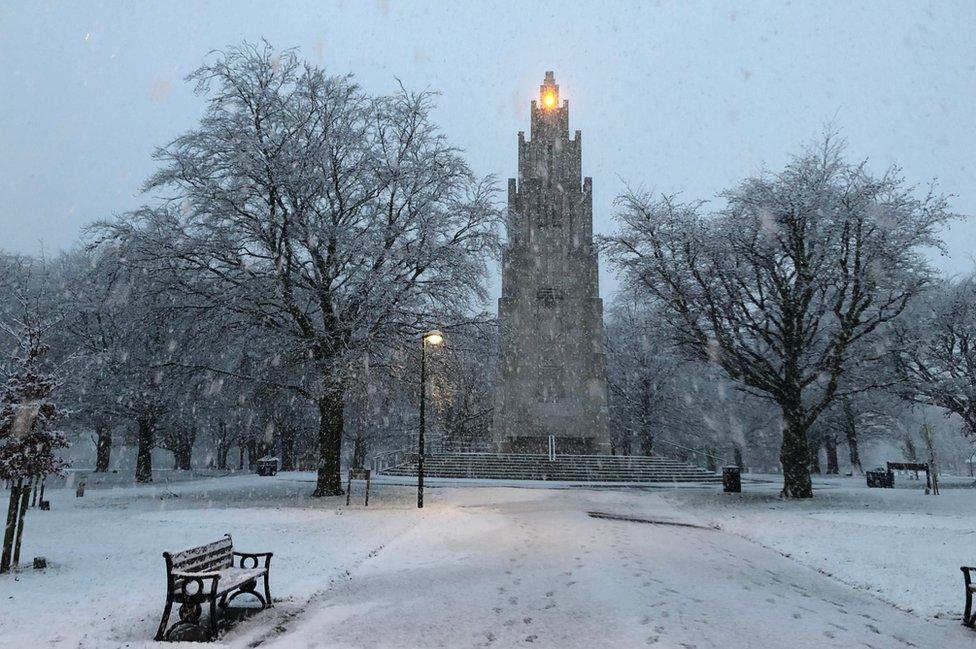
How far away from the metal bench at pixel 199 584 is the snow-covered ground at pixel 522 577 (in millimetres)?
288

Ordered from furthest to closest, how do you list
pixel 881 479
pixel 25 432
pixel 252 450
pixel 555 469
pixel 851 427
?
pixel 252 450 → pixel 851 427 → pixel 555 469 → pixel 881 479 → pixel 25 432

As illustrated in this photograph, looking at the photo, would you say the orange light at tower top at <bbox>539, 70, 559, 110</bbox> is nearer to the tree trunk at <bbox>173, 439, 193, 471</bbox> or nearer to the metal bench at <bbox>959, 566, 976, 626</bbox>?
the tree trunk at <bbox>173, 439, 193, 471</bbox>

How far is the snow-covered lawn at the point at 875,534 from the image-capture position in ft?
29.2

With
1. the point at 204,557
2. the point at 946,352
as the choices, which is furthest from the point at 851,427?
the point at 204,557

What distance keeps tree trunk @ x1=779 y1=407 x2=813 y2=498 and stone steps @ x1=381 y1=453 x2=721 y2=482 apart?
389 inches

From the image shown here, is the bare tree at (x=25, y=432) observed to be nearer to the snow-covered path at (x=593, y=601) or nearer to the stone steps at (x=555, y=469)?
the snow-covered path at (x=593, y=601)

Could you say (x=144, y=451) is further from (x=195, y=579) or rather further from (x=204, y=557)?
(x=195, y=579)

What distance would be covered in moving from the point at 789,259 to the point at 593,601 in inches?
705

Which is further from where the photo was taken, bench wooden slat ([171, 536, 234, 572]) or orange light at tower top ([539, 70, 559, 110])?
orange light at tower top ([539, 70, 559, 110])

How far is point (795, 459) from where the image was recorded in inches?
861

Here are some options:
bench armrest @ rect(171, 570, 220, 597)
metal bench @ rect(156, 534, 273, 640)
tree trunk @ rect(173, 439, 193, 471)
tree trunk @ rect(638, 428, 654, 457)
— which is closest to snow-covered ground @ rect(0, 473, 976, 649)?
metal bench @ rect(156, 534, 273, 640)

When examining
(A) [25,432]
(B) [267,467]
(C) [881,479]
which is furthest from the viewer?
(B) [267,467]

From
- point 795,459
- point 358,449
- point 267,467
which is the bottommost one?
point 267,467

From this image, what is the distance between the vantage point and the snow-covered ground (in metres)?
6.37
